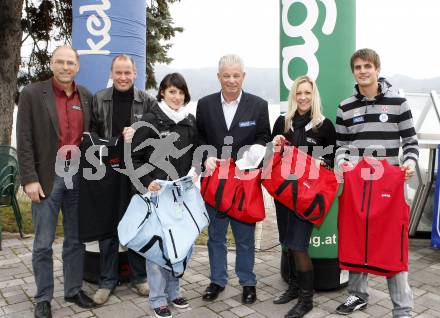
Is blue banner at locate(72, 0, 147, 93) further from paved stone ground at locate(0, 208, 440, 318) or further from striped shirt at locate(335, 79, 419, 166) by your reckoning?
striped shirt at locate(335, 79, 419, 166)

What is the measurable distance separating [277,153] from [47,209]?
6.01 feet

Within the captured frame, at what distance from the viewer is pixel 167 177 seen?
10.7 ft

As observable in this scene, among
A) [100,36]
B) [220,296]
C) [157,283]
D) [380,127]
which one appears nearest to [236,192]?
[157,283]

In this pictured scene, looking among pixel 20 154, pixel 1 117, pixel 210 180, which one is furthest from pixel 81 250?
pixel 1 117

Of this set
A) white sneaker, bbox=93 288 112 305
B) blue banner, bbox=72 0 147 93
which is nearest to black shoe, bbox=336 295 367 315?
white sneaker, bbox=93 288 112 305

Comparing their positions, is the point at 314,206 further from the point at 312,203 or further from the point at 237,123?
the point at 237,123

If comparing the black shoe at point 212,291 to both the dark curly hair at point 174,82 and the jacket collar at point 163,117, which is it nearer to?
the jacket collar at point 163,117

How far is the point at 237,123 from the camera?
3.49 m

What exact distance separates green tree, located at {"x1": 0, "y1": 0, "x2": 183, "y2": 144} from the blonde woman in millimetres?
6300

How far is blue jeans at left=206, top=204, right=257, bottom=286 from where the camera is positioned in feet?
11.8

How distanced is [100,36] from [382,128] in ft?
8.57

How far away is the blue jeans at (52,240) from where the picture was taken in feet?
10.8

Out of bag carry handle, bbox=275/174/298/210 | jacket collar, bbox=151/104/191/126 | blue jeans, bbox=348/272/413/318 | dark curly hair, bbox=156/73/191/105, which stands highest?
dark curly hair, bbox=156/73/191/105

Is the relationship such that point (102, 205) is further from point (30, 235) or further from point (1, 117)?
point (1, 117)
